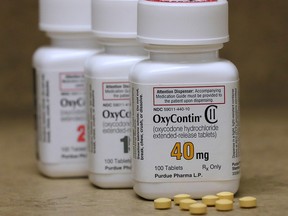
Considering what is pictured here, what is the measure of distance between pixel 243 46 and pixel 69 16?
2.55 ft

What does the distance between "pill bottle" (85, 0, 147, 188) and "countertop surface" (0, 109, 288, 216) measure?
0.04 metres

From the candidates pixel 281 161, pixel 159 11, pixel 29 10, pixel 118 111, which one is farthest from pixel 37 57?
pixel 29 10

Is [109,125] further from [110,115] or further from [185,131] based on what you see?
[185,131]

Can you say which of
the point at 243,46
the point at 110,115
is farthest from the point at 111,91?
the point at 243,46

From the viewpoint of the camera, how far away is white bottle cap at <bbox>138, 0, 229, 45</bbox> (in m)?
1.54

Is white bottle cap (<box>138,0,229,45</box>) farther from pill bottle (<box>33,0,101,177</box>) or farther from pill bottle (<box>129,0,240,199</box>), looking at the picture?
pill bottle (<box>33,0,101,177</box>)

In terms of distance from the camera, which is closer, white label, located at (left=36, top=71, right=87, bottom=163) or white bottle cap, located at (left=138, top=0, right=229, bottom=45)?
white bottle cap, located at (left=138, top=0, right=229, bottom=45)

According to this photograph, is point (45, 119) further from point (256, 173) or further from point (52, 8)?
point (256, 173)

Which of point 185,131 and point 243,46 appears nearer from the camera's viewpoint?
point 185,131

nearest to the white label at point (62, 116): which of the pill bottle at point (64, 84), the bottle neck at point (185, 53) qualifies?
the pill bottle at point (64, 84)

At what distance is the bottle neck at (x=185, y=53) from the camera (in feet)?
5.08

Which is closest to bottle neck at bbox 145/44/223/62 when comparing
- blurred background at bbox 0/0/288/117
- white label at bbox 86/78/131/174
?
white label at bbox 86/78/131/174

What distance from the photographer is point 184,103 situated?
1556 mm

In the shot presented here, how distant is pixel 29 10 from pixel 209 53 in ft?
3.12
